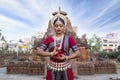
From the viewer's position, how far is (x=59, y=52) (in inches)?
187

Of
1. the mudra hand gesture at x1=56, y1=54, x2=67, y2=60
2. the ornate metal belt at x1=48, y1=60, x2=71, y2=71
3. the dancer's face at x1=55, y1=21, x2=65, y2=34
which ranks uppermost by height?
the dancer's face at x1=55, y1=21, x2=65, y2=34

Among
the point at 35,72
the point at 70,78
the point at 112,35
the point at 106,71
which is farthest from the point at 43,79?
the point at 112,35

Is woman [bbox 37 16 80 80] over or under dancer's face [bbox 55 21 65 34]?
under

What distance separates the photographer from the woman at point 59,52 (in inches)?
187

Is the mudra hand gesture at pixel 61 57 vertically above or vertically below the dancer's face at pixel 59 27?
below

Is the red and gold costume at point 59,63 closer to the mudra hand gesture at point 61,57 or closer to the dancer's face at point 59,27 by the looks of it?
the mudra hand gesture at point 61,57

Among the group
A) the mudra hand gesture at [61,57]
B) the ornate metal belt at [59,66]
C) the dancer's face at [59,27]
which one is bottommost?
the ornate metal belt at [59,66]

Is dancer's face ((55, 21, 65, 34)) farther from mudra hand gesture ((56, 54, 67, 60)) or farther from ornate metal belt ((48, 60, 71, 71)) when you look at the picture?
ornate metal belt ((48, 60, 71, 71))

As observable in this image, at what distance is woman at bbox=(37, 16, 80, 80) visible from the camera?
4.75 meters

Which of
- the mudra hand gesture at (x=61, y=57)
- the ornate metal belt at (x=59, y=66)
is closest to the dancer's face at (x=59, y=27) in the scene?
the mudra hand gesture at (x=61, y=57)

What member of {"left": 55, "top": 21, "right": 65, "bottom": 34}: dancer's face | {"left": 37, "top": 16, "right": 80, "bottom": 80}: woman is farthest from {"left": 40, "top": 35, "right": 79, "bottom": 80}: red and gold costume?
{"left": 55, "top": 21, "right": 65, "bottom": 34}: dancer's face

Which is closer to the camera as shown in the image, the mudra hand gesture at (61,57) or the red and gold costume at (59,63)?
the mudra hand gesture at (61,57)

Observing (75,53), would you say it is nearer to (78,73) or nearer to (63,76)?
(63,76)

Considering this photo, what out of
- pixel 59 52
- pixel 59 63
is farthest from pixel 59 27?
pixel 59 63
